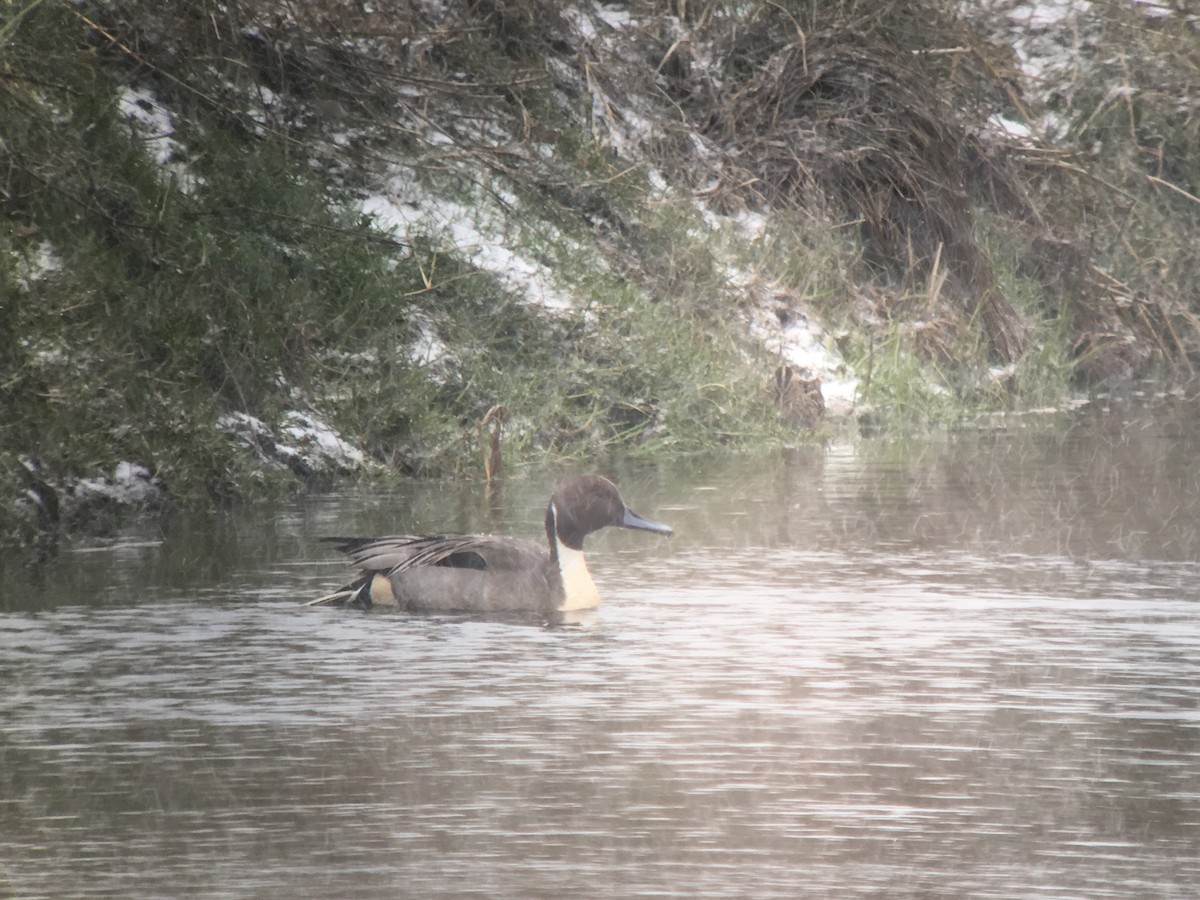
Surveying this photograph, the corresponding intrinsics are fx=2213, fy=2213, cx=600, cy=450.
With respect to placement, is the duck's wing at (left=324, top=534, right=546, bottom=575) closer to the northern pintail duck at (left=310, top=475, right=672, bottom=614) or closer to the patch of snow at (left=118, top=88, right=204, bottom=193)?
the northern pintail duck at (left=310, top=475, right=672, bottom=614)

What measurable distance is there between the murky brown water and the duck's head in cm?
37

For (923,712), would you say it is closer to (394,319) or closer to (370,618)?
(370,618)

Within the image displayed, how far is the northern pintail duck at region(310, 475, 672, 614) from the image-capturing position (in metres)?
9.30

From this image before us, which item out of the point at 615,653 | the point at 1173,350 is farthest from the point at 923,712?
the point at 1173,350

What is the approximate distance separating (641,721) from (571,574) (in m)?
2.24

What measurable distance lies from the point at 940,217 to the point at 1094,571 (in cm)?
1022

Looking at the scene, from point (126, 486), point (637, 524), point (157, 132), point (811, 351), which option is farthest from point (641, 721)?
point (811, 351)

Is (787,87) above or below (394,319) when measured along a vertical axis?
above

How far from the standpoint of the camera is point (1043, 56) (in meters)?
24.6

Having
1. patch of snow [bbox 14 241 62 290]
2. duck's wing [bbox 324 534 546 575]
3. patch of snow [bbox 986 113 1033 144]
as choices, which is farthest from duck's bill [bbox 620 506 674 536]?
patch of snow [bbox 986 113 1033 144]

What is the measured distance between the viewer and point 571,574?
9312mm

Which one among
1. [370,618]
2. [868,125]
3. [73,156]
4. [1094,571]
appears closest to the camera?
[370,618]

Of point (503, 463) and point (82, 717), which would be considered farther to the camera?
point (503, 463)

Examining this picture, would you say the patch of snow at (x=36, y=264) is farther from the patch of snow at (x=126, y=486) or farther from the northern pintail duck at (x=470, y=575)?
the northern pintail duck at (x=470, y=575)
